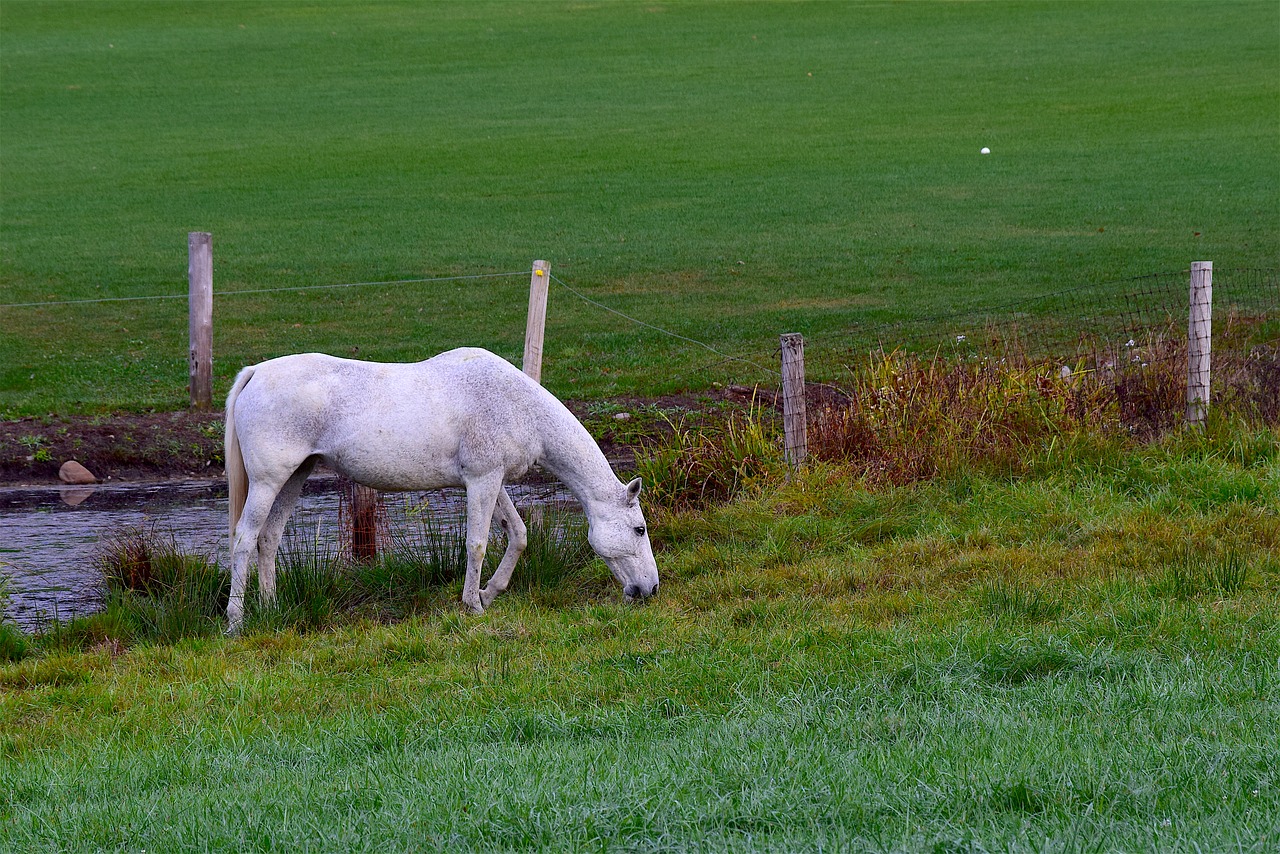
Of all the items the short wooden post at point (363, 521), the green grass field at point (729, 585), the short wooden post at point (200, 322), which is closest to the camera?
the green grass field at point (729, 585)

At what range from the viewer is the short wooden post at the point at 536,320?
A: 10875mm

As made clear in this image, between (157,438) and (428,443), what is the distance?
592cm

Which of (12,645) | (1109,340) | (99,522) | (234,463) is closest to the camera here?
(12,645)

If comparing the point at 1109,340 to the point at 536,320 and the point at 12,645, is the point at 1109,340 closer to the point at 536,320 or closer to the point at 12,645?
the point at 536,320

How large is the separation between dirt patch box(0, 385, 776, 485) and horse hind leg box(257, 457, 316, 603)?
13.8 feet

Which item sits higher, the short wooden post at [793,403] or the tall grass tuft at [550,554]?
the short wooden post at [793,403]

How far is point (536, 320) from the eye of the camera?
1105cm

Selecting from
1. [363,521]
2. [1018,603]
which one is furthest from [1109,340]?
[363,521]

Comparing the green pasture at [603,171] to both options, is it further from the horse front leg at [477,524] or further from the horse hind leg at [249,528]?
the horse hind leg at [249,528]

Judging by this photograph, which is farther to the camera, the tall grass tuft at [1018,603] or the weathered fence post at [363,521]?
Result: the weathered fence post at [363,521]

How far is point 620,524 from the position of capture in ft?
29.0

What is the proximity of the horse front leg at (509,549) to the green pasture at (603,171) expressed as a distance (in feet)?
20.8

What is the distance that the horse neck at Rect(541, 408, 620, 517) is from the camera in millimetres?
8922

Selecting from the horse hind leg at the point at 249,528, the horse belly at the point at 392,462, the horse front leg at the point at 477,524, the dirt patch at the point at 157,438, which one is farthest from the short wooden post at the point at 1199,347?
the horse hind leg at the point at 249,528
